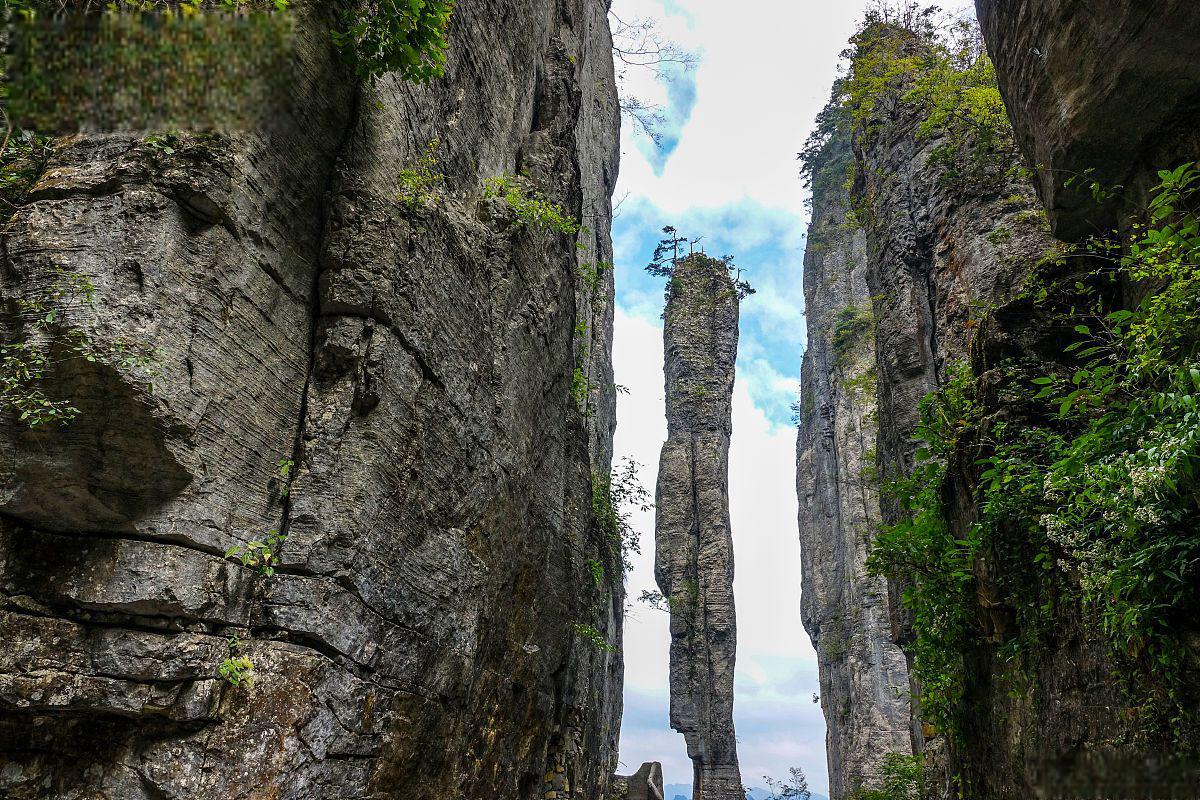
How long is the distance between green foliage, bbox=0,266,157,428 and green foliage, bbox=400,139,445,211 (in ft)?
9.62

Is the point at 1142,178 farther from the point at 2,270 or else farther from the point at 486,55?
the point at 2,270

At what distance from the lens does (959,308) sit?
10273 mm

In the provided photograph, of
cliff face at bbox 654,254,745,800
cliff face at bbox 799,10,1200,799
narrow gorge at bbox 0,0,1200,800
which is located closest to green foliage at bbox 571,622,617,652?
narrow gorge at bbox 0,0,1200,800

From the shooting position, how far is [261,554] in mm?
4973

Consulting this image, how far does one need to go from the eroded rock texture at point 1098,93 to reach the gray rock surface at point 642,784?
19.9 meters

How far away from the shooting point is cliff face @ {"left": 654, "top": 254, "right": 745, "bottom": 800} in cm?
2852

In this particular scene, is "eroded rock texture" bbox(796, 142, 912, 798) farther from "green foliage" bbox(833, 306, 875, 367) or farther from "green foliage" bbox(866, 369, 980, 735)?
"green foliage" bbox(866, 369, 980, 735)

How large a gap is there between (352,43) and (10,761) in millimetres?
5630

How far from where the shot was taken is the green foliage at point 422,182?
6.60 metres

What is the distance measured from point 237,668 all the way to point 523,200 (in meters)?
5.78

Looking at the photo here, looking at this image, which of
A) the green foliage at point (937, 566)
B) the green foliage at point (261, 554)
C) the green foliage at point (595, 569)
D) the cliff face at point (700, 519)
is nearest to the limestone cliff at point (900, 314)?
the green foliage at point (937, 566)

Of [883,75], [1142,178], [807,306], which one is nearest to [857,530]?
[807,306]

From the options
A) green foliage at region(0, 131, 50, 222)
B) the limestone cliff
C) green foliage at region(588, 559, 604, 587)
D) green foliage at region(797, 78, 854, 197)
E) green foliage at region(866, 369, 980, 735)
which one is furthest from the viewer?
green foliage at region(797, 78, 854, 197)

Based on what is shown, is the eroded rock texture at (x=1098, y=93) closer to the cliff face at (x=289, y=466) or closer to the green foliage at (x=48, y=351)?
the cliff face at (x=289, y=466)
